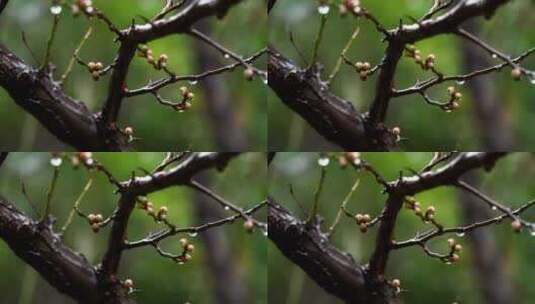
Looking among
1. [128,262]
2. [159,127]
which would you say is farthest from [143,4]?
[128,262]

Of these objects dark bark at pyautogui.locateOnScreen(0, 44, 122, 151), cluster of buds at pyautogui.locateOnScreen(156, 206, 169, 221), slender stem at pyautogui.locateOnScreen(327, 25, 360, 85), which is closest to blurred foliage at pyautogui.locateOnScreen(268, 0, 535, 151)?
slender stem at pyautogui.locateOnScreen(327, 25, 360, 85)

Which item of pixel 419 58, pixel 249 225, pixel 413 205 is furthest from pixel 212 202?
pixel 419 58

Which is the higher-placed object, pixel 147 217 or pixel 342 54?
pixel 342 54

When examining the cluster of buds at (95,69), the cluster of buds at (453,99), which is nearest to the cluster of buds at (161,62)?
the cluster of buds at (95,69)

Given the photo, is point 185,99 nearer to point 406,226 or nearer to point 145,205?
point 145,205

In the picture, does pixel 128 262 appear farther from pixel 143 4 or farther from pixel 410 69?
pixel 410 69

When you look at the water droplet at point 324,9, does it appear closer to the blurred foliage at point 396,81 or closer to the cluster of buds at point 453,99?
the blurred foliage at point 396,81
